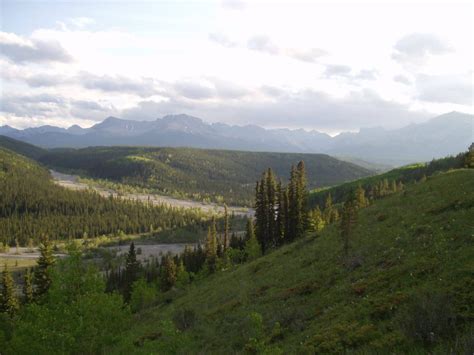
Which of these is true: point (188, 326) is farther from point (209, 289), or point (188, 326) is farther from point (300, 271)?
point (209, 289)

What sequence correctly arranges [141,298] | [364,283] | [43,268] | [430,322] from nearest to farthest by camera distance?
[430,322]
[364,283]
[43,268]
[141,298]

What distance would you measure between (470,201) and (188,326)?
89.2 ft

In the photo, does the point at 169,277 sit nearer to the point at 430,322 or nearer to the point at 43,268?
the point at 43,268

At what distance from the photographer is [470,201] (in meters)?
31.2

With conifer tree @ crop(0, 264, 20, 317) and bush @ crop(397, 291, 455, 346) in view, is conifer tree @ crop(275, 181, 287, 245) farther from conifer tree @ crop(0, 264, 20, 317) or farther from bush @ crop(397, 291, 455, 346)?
bush @ crop(397, 291, 455, 346)

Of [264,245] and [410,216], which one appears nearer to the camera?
[410,216]

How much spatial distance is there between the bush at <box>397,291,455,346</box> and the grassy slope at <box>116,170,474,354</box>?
0.40 meters

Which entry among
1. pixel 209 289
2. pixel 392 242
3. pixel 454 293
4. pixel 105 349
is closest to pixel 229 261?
pixel 209 289

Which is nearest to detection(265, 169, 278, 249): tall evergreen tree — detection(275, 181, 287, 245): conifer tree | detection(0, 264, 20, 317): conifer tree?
detection(275, 181, 287, 245): conifer tree

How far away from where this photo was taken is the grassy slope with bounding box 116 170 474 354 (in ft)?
55.5

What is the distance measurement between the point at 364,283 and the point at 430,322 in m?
10.6

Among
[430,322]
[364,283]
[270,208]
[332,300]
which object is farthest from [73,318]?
[270,208]

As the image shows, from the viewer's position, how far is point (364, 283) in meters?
23.2

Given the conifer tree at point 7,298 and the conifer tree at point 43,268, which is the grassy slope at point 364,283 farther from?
the conifer tree at point 7,298
